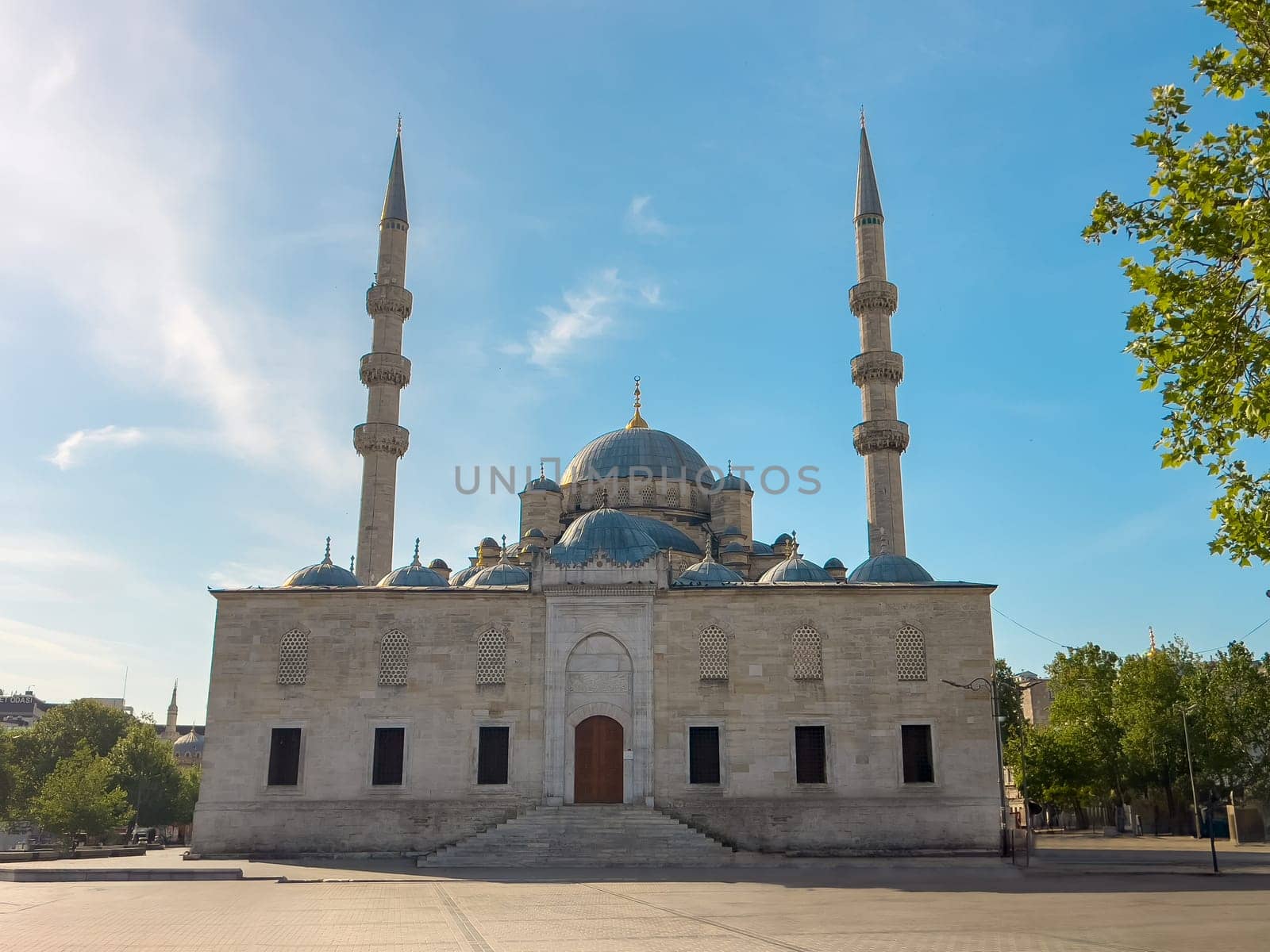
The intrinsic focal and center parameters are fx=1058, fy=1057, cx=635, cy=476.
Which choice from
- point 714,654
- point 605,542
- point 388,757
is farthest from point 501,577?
point 714,654

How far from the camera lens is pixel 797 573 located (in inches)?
1121

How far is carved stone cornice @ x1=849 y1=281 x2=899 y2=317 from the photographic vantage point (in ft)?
123

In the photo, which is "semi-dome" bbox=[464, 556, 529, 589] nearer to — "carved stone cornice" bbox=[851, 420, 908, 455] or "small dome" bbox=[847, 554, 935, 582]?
"small dome" bbox=[847, 554, 935, 582]

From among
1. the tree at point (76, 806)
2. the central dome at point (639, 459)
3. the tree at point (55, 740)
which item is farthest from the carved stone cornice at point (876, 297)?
the tree at point (55, 740)

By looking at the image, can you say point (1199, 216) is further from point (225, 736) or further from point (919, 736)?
point (225, 736)

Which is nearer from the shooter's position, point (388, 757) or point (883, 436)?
point (388, 757)

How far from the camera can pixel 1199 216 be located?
10195 millimetres

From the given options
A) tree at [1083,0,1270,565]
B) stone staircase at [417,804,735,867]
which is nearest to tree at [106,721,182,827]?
stone staircase at [417,804,735,867]

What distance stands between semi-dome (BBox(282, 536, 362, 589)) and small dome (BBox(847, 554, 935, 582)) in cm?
1375

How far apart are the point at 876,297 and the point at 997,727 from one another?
18174 millimetres

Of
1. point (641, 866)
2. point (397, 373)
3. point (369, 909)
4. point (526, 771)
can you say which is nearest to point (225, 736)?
point (526, 771)

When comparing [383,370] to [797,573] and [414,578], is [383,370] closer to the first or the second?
[414,578]

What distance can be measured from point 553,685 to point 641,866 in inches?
200

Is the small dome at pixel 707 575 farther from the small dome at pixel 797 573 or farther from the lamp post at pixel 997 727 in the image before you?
the lamp post at pixel 997 727
